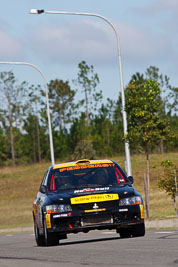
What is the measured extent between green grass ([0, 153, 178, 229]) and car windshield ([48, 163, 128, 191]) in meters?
28.8

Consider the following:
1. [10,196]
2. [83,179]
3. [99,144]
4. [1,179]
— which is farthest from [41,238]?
[99,144]

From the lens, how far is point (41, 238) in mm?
16453

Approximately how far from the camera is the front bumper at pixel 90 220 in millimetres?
14688

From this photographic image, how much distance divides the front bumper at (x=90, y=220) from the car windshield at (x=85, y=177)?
0.92 m

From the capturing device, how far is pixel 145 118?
29594mm

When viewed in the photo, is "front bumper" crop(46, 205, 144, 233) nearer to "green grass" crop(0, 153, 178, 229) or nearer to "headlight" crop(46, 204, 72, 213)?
"headlight" crop(46, 204, 72, 213)

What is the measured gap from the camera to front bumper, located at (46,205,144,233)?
14.7 meters

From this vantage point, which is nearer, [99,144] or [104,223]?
[104,223]

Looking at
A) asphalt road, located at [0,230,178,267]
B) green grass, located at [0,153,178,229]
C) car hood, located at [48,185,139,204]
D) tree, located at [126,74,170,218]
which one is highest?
tree, located at [126,74,170,218]

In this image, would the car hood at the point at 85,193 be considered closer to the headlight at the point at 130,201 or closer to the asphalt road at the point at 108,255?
the headlight at the point at 130,201

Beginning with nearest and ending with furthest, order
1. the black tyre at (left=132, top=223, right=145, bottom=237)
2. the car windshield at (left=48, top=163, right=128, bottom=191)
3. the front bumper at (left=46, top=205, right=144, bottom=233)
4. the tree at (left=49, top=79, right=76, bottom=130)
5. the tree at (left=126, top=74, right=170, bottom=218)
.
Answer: the front bumper at (left=46, top=205, right=144, bottom=233) < the black tyre at (left=132, top=223, right=145, bottom=237) < the car windshield at (left=48, top=163, right=128, bottom=191) < the tree at (left=126, top=74, right=170, bottom=218) < the tree at (left=49, top=79, right=76, bottom=130)

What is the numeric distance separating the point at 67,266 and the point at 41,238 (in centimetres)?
525

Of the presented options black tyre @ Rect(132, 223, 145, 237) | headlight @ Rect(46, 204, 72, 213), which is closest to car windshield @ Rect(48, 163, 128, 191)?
headlight @ Rect(46, 204, 72, 213)

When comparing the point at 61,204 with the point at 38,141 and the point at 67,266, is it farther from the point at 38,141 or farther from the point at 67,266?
the point at 38,141
